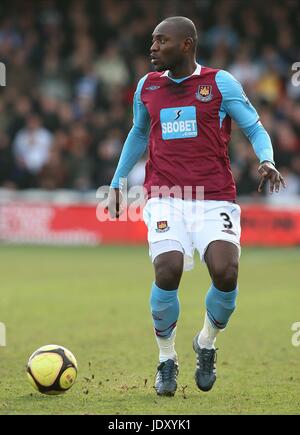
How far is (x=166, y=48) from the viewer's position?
21.1ft

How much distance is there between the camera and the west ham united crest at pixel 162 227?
21.0 ft

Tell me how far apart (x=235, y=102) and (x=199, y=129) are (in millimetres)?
290

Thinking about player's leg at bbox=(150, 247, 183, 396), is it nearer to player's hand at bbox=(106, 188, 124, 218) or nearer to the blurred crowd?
player's hand at bbox=(106, 188, 124, 218)

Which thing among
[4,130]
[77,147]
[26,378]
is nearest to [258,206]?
[77,147]

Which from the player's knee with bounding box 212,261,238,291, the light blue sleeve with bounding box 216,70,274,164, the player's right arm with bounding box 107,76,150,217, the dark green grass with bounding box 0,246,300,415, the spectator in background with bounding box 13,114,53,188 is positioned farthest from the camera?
the spectator in background with bounding box 13,114,53,188

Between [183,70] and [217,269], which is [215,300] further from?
[183,70]

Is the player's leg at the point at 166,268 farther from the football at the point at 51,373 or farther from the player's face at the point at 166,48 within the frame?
the player's face at the point at 166,48

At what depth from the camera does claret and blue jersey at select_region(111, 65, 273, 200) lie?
648cm

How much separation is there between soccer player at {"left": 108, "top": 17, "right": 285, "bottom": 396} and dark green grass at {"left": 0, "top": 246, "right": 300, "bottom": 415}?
415mm

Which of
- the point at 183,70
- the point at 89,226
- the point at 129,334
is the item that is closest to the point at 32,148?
the point at 89,226

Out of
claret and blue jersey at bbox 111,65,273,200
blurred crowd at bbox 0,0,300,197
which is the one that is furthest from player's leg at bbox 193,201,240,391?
blurred crowd at bbox 0,0,300,197

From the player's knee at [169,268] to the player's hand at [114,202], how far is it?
668 mm

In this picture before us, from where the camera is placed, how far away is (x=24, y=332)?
916 cm
